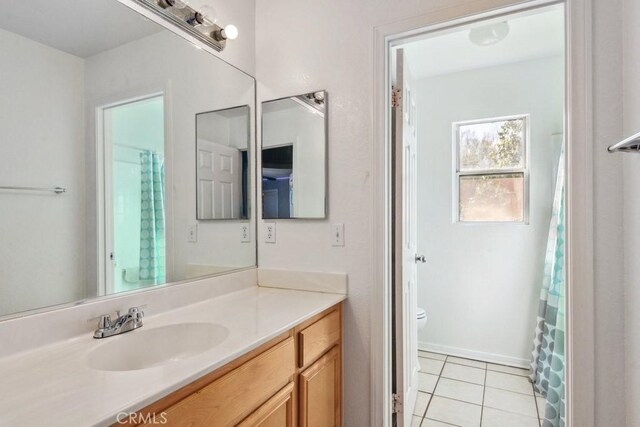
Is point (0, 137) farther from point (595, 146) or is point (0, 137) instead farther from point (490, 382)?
point (490, 382)

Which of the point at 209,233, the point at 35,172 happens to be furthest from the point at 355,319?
the point at 35,172

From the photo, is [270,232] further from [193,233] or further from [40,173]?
[40,173]

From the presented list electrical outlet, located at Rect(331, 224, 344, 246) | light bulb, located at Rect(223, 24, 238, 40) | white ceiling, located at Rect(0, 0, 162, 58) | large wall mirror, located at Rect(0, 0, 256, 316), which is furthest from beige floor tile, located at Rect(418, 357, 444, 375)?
white ceiling, located at Rect(0, 0, 162, 58)

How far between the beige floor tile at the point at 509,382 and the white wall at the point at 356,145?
126 cm

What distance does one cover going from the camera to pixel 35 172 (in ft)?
3.36

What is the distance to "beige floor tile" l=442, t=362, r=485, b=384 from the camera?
2.53 m

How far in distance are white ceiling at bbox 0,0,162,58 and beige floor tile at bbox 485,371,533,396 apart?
9.83ft

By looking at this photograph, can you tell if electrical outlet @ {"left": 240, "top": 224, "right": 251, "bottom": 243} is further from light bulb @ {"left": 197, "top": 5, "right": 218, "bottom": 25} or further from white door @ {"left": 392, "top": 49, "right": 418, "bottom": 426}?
light bulb @ {"left": 197, "top": 5, "right": 218, "bottom": 25}

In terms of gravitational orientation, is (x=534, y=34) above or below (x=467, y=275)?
above

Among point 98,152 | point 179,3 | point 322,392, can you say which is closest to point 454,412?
point 322,392

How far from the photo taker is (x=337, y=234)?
66.2 inches

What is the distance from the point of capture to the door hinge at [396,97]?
172cm

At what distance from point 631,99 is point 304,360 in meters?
1.51

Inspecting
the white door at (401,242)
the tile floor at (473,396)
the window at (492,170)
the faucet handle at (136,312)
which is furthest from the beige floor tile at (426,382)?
the faucet handle at (136,312)
